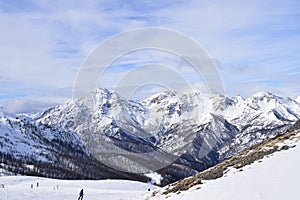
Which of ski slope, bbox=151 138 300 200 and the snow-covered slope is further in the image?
the snow-covered slope

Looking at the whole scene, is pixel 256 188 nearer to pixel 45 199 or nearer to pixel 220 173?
pixel 220 173

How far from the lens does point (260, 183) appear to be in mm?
23578

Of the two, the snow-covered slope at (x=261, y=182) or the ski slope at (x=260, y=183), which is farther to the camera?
the snow-covered slope at (x=261, y=182)

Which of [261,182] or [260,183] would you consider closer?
[260,183]

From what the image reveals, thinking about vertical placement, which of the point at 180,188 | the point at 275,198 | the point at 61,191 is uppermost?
the point at 61,191

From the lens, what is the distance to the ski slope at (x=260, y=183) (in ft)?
71.1

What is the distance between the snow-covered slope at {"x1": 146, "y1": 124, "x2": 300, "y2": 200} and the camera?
21.8m

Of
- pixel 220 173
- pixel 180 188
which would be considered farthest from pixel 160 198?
pixel 220 173

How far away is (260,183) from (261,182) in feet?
0.58

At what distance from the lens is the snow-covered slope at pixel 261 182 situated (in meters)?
21.8

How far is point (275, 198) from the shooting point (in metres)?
20.7

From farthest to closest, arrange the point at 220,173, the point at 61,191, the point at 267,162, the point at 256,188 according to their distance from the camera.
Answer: the point at 61,191 → the point at 220,173 → the point at 267,162 → the point at 256,188

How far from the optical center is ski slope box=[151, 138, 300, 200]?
853 inches

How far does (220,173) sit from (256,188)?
7.76m
